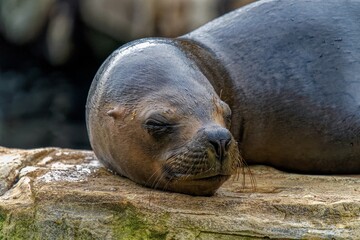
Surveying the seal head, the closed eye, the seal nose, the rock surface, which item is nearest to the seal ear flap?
the seal head

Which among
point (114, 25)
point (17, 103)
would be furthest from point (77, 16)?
point (17, 103)

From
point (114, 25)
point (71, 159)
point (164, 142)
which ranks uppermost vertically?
point (164, 142)

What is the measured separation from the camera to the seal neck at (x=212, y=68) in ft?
20.4

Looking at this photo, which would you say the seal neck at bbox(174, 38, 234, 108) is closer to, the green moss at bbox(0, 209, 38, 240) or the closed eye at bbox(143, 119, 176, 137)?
the closed eye at bbox(143, 119, 176, 137)

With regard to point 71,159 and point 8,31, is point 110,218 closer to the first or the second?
point 71,159

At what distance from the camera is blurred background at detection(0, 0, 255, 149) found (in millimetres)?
17562

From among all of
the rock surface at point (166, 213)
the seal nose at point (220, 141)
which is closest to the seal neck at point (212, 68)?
the rock surface at point (166, 213)

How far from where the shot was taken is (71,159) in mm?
6781

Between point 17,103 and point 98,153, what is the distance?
12.6 meters

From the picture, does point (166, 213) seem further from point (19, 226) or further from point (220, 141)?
point (19, 226)

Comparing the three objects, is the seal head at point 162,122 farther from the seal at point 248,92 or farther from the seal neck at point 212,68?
the seal neck at point 212,68

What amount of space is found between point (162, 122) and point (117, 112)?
0.43 m

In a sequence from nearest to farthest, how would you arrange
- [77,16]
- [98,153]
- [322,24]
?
1. [98,153]
2. [322,24]
3. [77,16]

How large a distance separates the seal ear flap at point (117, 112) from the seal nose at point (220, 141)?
2.61 ft
